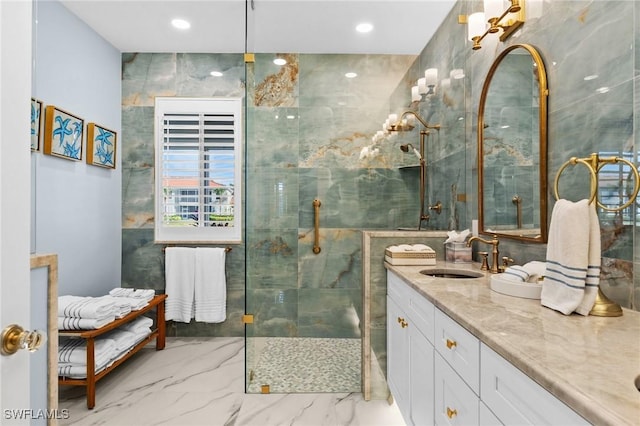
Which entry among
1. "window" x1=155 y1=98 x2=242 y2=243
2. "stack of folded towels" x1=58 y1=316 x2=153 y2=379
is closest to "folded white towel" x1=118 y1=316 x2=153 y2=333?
"stack of folded towels" x1=58 y1=316 x2=153 y2=379

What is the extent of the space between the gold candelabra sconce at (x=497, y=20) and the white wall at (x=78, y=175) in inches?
102

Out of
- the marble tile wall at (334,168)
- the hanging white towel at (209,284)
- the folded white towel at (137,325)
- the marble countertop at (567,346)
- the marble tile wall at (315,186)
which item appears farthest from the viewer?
the hanging white towel at (209,284)

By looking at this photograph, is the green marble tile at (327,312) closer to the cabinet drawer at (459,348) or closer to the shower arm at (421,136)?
the shower arm at (421,136)

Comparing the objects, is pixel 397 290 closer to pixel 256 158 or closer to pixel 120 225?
pixel 256 158

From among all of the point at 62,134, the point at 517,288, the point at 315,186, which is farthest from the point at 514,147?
the point at 62,134

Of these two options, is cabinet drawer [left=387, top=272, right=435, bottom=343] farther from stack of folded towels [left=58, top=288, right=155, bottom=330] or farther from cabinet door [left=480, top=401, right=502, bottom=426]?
stack of folded towels [left=58, top=288, right=155, bottom=330]

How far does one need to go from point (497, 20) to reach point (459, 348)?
1512mm

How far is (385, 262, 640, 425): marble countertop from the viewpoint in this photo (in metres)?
0.56

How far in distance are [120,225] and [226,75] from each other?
67.4 inches

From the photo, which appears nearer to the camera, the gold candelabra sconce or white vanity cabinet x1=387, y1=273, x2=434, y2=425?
white vanity cabinet x1=387, y1=273, x2=434, y2=425

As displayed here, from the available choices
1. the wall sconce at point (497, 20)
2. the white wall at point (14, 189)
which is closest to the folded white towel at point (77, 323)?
the white wall at point (14, 189)

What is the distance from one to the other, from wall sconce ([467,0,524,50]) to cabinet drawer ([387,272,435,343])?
4.24 ft

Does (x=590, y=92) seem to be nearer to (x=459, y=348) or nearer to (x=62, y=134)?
(x=459, y=348)

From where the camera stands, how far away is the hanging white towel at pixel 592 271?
3.19 feet
